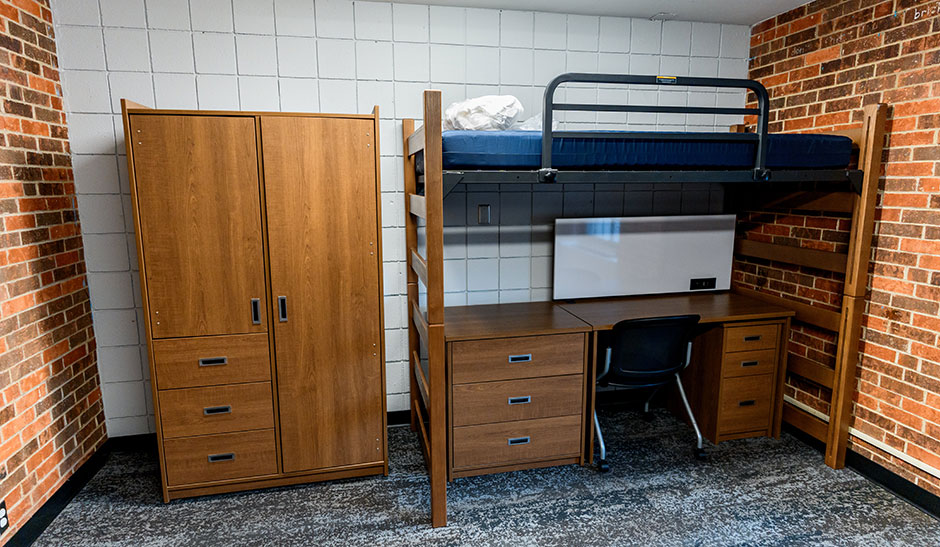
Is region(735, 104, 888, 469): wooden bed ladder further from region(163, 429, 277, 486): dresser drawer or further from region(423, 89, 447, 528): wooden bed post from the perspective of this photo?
region(163, 429, 277, 486): dresser drawer

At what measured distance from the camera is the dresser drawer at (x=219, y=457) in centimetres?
238

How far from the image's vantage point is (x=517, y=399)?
2.52 metres

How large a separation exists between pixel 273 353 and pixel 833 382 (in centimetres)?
282

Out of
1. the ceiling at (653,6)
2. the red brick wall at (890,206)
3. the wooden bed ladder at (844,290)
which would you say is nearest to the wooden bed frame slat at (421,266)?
the ceiling at (653,6)

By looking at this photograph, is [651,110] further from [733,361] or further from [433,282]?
[733,361]

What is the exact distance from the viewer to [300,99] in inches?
107

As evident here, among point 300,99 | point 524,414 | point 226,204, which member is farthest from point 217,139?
point 524,414

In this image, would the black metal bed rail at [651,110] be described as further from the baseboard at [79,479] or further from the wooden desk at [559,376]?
the baseboard at [79,479]

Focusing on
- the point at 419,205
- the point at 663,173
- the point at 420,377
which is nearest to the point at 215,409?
the point at 420,377

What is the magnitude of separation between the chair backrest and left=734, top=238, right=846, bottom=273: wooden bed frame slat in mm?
774

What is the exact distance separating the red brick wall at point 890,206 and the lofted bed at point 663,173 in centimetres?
8

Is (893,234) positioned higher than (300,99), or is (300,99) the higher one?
(300,99)

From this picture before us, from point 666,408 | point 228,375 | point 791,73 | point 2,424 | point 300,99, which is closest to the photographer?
point 2,424

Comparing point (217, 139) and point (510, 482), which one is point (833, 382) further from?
point (217, 139)
